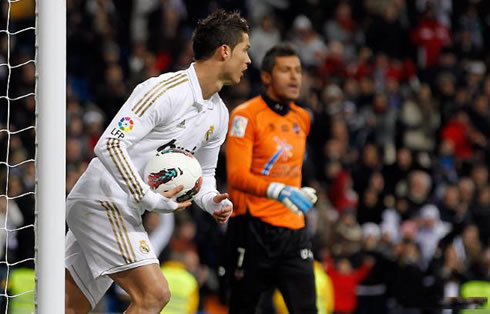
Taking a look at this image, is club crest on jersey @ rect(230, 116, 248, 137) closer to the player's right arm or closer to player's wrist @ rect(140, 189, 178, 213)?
the player's right arm

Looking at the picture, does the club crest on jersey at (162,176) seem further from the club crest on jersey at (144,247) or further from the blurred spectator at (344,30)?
the blurred spectator at (344,30)

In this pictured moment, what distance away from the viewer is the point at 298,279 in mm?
6574

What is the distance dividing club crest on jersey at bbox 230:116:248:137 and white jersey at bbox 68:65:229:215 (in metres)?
1.06

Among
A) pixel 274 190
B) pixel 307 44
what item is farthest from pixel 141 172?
pixel 307 44

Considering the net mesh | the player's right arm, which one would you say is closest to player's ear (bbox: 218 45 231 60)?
the player's right arm

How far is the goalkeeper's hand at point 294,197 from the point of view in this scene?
6.22 m

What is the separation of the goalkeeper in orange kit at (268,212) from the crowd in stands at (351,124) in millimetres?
2616

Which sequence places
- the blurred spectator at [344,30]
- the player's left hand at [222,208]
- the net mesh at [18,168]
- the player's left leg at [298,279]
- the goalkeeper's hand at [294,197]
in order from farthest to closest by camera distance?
the blurred spectator at [344,30], the net mesh at [18,168], the player's left leg at [298,279], the goalkeeper's hand at [294,197], the player's left hand at [222,208]

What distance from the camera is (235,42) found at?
5395 mm

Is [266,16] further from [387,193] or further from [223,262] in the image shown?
[223,262]

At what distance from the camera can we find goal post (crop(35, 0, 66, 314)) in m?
4.75

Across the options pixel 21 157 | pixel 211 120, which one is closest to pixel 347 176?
pixel 21 157

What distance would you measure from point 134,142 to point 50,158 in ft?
1.44

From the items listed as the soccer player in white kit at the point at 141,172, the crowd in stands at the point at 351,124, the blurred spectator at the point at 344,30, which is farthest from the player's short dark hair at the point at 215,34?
the blurred spectator at the point at 344,30
